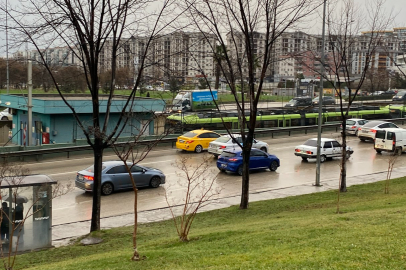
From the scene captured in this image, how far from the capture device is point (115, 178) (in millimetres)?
19812

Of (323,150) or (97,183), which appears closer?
(97,183)

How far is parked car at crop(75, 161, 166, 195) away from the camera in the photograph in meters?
19.3

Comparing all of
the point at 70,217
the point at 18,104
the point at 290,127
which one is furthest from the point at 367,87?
the point at 70,217

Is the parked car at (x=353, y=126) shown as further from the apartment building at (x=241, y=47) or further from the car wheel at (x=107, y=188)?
the car wheel at (x=107, y=188)

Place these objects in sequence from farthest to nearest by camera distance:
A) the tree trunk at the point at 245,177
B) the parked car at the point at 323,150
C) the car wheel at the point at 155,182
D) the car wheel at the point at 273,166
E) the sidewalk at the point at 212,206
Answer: the parked car at the point at 323,150 → the car wheel at the point at 273,166 → the car wheel at the point at 155,182 → the tree trunk at the point at 245,177 → the sidewalk at the point at 212,206

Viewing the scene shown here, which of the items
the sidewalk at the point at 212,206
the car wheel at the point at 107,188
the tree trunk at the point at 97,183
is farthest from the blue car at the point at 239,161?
the tree trunk at the point at 97,183

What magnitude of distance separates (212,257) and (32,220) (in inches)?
219

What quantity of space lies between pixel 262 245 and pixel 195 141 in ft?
68.5

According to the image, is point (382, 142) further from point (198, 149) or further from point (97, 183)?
point (97, 183)

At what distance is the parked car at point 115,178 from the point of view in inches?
762

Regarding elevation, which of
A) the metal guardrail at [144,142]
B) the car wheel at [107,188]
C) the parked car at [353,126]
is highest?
the parked car at [353,126]

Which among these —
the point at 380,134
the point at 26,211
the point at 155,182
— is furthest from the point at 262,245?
the point at 380,134

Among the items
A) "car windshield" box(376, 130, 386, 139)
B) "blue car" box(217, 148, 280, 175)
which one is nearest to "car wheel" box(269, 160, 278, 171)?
"blue car" box(217, 148, 280, 175)

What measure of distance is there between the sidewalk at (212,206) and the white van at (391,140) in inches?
186
